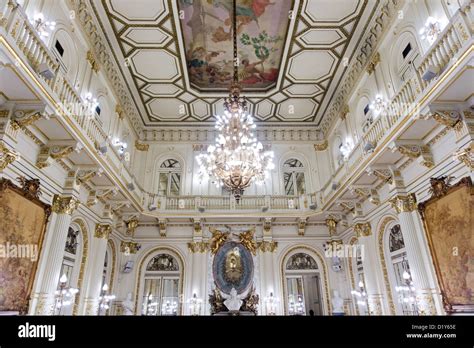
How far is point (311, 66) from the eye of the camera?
33.8 feet

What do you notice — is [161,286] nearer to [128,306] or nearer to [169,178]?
[128,306]

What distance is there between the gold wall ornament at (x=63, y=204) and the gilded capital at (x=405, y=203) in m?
8.07

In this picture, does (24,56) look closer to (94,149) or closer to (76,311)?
(94,149)

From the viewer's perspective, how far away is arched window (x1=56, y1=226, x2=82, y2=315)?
783cm

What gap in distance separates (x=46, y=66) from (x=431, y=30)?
7365 mm

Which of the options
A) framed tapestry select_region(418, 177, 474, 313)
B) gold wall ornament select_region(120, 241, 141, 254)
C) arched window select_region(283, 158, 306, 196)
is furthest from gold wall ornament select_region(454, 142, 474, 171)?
gold wall ornament select_region(120, 241, 141, 254)

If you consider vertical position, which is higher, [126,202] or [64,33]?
[64,33]

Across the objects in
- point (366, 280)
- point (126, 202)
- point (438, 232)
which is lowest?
point (366, 280)

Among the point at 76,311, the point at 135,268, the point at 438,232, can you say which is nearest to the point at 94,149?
the point at 76,311

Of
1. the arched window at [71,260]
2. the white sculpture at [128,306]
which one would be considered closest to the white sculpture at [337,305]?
the white sculpture at [128,306]

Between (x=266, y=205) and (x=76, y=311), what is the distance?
7251mm

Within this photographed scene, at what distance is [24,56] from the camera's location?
450 cm

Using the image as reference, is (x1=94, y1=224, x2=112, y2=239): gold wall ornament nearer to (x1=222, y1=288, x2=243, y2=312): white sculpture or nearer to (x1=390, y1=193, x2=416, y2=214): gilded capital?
(x1=222, y1=288, x2=243, y2=312): white sculpture
